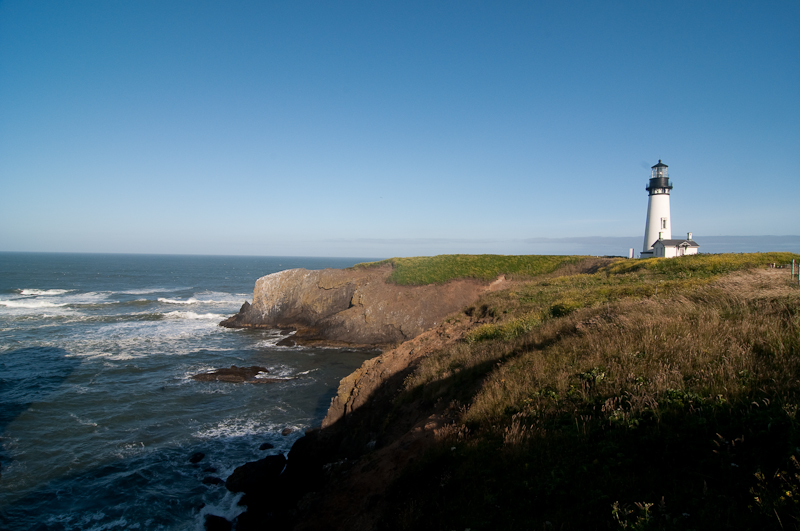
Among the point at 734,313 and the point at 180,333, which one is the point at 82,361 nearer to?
the point at 180,333

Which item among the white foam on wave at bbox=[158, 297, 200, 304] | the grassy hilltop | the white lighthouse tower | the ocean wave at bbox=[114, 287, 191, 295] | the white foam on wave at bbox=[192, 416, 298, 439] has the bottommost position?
the white foam on wave at bbox=[192, 416, 298, 439]

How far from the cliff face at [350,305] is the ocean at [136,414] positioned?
8.98ft

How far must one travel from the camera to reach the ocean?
1247 cm

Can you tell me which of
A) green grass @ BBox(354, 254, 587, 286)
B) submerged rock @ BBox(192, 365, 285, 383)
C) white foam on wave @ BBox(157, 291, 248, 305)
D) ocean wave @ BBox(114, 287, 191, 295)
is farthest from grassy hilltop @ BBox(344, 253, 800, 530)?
ocean wave @ BBox(114, 287, 191, 295)

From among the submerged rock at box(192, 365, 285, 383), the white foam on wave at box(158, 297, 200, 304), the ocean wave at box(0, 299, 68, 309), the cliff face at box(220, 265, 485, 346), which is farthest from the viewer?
the white foam on wave at box(158, 297, 200, 304)

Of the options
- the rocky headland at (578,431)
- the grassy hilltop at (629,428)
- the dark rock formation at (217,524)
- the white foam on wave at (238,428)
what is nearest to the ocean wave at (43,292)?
the white foam on wave at (238,428)

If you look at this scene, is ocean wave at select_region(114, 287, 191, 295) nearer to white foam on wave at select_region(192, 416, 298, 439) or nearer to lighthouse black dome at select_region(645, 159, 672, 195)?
white foam on wave at select_region(192, 416, 298, 439)

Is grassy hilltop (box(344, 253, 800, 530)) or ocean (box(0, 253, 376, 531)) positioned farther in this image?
ocean (box(0, 253, 376, 531))

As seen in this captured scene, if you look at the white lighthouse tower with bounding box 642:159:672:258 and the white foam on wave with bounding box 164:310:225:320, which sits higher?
the white lighthouse tower with bounding box 642:159:672:258

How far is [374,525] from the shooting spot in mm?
6184

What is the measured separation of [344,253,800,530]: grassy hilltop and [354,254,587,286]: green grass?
27.3 meters

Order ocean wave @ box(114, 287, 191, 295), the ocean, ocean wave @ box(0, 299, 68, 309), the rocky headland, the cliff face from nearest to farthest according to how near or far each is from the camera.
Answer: the rocky headland → the ocean → the cliff face → ocean wave @ box(0, 299, 68, 309) → ocean wave @ box(114, 287, 191, 295)

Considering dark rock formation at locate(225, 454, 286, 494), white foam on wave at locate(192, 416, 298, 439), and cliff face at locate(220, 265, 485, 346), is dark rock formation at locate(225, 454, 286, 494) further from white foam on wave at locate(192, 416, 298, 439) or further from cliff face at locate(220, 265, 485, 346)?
cliff face at locate(220, 265, 485, 346)

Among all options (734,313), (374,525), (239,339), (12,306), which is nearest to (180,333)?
(239,339)
